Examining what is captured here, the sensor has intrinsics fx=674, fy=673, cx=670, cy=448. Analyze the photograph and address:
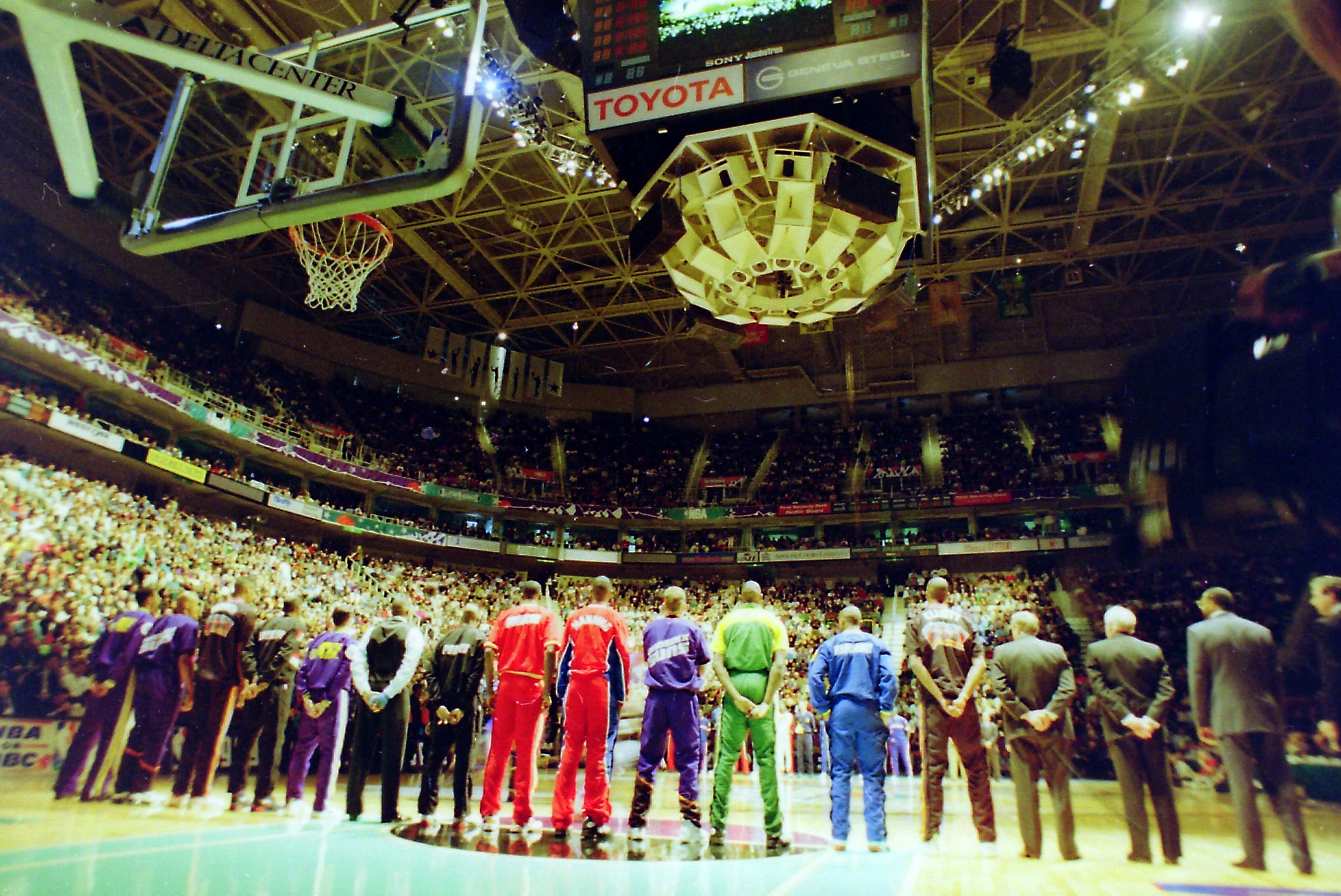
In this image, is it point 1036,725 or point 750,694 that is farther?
point 750,694

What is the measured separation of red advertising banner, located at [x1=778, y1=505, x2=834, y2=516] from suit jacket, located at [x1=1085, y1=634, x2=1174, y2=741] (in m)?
21.9

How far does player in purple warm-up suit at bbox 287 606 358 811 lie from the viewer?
5269 mm

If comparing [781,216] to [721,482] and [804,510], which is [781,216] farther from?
[721,482]

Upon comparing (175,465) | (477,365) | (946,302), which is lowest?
(175,465)

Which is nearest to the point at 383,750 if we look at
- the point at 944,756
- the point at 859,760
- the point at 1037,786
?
the point at 859,760

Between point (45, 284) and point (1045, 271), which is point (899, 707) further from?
point (45, 284)

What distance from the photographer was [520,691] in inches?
200

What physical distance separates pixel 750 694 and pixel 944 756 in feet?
4.88

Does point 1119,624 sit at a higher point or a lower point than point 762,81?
lower

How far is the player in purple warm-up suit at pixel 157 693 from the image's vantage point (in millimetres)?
5273

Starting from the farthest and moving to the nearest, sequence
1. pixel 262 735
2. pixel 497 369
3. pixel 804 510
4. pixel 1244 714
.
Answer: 1. pixel 804 510
2. pixel 497 369
3. pixel 262 735
4. pixel 1244 714

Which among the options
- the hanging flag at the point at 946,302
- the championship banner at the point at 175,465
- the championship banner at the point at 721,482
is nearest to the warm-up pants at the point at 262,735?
the championship banner at the point at 175,465

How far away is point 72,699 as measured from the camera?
6.34 meters

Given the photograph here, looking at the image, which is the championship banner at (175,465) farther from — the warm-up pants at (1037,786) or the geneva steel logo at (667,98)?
the warm-up pants at (1037,786)
